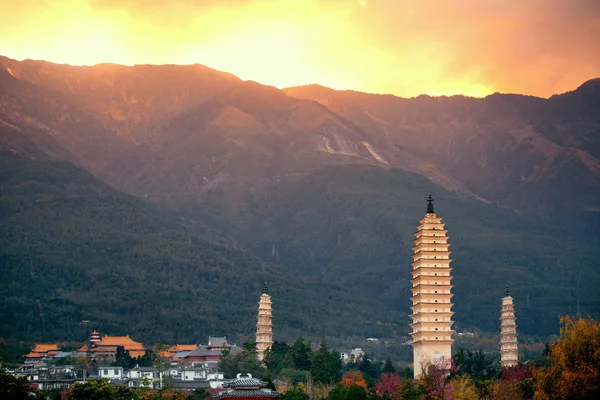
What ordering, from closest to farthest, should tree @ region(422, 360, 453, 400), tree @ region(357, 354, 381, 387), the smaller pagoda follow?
1. the smaller pagoda
2. tree @ region(422, 360, 453, 400)
3. tree @ region(357, 354, 381, 387)

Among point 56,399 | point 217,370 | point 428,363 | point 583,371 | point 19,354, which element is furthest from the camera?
point 19,354

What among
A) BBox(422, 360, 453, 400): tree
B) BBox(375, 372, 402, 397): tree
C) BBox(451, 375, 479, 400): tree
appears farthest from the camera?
BBox(375, 372, 402, 397): tree

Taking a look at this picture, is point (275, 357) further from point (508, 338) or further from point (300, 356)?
point (508, 338)

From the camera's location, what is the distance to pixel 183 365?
140m

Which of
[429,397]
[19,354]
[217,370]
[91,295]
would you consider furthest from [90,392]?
[91,295]

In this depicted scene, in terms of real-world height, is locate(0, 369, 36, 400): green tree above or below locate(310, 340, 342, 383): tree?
below

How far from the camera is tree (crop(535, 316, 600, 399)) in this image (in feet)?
271

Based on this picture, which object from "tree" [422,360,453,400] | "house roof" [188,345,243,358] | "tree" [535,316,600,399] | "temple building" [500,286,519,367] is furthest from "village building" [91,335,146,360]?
"tree" [535,316,600,399]

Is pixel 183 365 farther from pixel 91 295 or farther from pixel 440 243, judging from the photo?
pixel 91 295

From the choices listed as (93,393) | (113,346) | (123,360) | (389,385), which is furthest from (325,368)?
(113,346)

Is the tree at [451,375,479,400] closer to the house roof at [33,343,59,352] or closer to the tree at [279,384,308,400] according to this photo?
the tree at [279,384,308,400]

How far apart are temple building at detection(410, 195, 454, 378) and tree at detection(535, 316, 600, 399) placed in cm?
3045

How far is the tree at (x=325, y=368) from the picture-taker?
121 m

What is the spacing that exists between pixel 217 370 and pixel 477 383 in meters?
36.2
